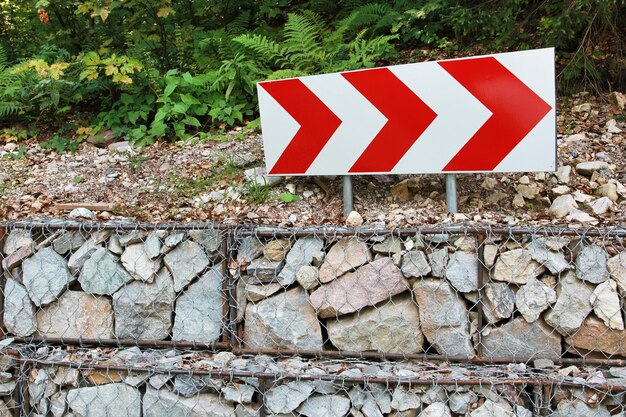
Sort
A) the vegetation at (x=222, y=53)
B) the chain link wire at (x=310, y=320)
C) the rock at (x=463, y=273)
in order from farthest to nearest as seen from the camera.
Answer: the vegetation at (x=222, y=53) < the rock at (x=463, y=273) < the chain link wire at (x=310, y=320)

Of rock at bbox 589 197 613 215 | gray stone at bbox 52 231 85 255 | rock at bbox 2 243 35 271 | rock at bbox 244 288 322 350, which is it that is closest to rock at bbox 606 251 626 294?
rock at bbox 589 197 613 215

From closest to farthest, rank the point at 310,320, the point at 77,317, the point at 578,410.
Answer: the point at 578,410 → the point at 310,320 → the point at 77,317

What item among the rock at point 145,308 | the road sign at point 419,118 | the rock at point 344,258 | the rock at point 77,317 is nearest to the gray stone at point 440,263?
the rock at point 344,258

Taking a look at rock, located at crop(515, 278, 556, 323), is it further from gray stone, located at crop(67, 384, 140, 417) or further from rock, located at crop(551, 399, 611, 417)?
gray stone, located at crop(67, 384, 140, 417)

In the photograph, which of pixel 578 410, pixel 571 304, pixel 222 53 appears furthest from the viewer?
pixel 222 53

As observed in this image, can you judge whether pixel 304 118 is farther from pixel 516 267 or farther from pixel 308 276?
pixel 516 267

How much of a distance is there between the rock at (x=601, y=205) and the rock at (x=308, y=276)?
1.54 metres

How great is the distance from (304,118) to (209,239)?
0.84 metres

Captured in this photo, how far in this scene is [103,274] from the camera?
10.4 feet

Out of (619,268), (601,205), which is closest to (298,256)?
(619,268)

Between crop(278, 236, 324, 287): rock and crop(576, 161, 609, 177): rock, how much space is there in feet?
5.61

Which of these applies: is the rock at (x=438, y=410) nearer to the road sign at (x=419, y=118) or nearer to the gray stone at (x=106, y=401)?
the road sign at (x=419, y=118)

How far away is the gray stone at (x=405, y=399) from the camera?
9.02 feet

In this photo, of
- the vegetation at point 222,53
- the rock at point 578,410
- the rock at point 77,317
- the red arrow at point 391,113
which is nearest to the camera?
the rock at point 578,410
